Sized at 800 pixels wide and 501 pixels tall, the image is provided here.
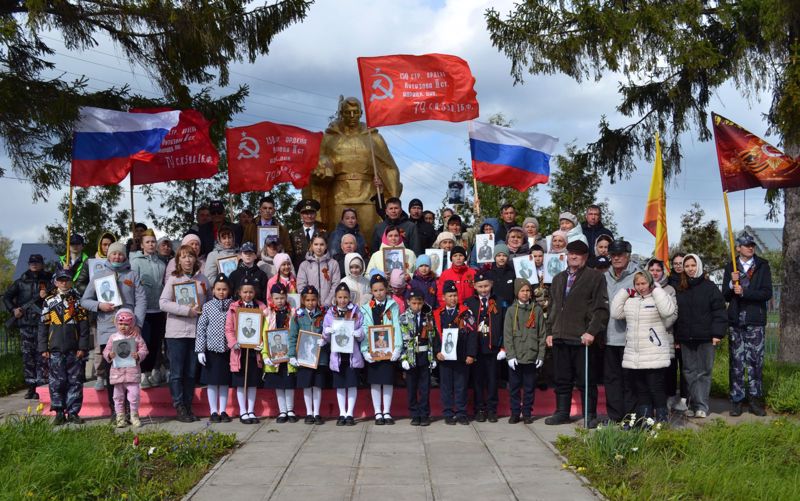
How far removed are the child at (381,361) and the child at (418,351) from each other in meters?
0.10

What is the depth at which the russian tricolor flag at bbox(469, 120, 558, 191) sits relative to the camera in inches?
494

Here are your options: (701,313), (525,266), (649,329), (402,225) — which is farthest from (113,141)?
(701,313)

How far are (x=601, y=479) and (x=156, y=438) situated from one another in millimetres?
4033

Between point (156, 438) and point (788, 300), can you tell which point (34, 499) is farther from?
point (788, 300)

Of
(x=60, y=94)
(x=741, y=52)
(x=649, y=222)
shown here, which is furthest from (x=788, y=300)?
(x=60, y=94)

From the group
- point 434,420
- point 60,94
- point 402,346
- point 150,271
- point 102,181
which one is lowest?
point 434,420

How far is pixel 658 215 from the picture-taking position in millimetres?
10891

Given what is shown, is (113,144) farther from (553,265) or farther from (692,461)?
(692,461)

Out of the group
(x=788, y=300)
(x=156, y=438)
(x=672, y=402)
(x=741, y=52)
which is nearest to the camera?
(x=156, y=438)

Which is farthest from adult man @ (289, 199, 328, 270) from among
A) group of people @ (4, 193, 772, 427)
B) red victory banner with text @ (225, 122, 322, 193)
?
red victory banner with text @ (225, 122, 322, 193)

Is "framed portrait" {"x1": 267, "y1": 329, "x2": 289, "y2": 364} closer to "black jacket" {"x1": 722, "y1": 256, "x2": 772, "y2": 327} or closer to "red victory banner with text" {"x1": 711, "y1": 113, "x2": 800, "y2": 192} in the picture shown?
"black jacket" {"x1": 722, "y1": 256, "x2": 772, "y2": 327}

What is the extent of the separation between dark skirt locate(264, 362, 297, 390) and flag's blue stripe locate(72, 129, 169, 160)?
404 centimetres

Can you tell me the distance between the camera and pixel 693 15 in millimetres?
14344

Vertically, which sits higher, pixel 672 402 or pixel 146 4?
pixel 146 4
